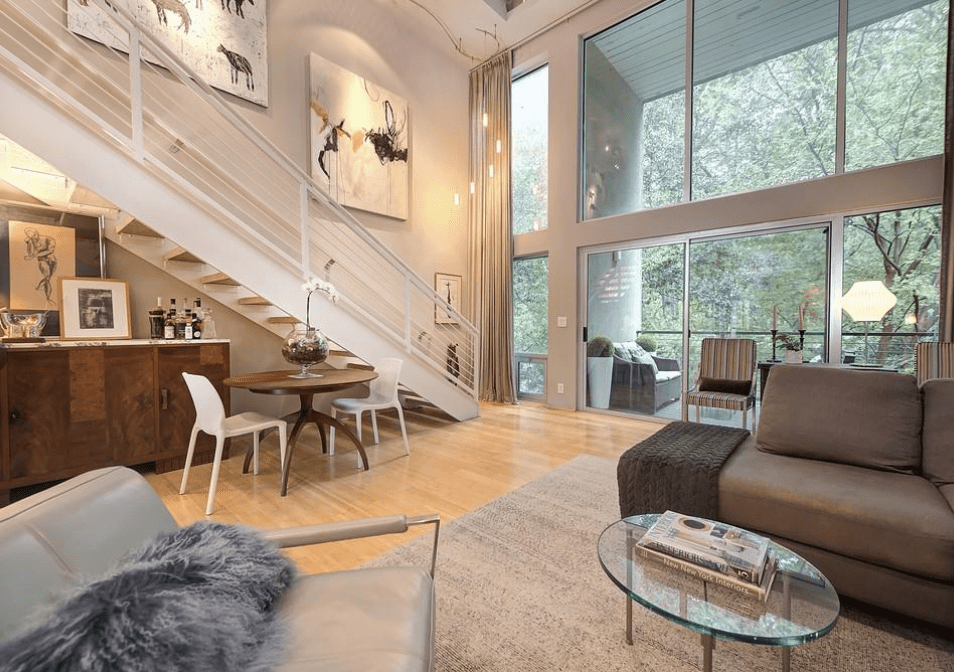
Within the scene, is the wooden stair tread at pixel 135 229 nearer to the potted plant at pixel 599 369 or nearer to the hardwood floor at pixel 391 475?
the hardwood floor at pixel 391 475

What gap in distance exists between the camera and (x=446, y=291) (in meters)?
6.01

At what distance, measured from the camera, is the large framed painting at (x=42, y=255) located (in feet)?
9.43

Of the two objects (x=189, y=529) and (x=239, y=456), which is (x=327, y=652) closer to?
Answer: (x=189, y=529)

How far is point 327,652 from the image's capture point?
0.86 metres

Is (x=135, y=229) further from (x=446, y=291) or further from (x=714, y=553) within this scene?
(x=714, y=553)

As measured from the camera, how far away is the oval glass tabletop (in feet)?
3.20

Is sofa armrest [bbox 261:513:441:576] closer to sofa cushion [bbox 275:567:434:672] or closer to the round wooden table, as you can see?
sofa cushion [bbox 275:567:434:672]

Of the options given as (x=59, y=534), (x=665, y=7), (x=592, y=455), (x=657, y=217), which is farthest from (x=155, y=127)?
(x=665, y=7)

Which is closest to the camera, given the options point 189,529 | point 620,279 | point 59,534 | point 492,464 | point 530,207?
point 59,534

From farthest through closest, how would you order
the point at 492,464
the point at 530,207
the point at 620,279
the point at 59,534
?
1. the point at 530,207
2. the point at 620,279
3. the point at 492,464
4. the point at 59,534

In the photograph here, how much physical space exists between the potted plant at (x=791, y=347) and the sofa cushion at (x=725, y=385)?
39 centimetres

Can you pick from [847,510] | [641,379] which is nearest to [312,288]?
[847,510]

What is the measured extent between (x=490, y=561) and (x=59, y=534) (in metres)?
1.58

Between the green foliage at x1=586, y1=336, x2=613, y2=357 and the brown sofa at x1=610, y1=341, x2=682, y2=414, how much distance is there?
67 millimetres
